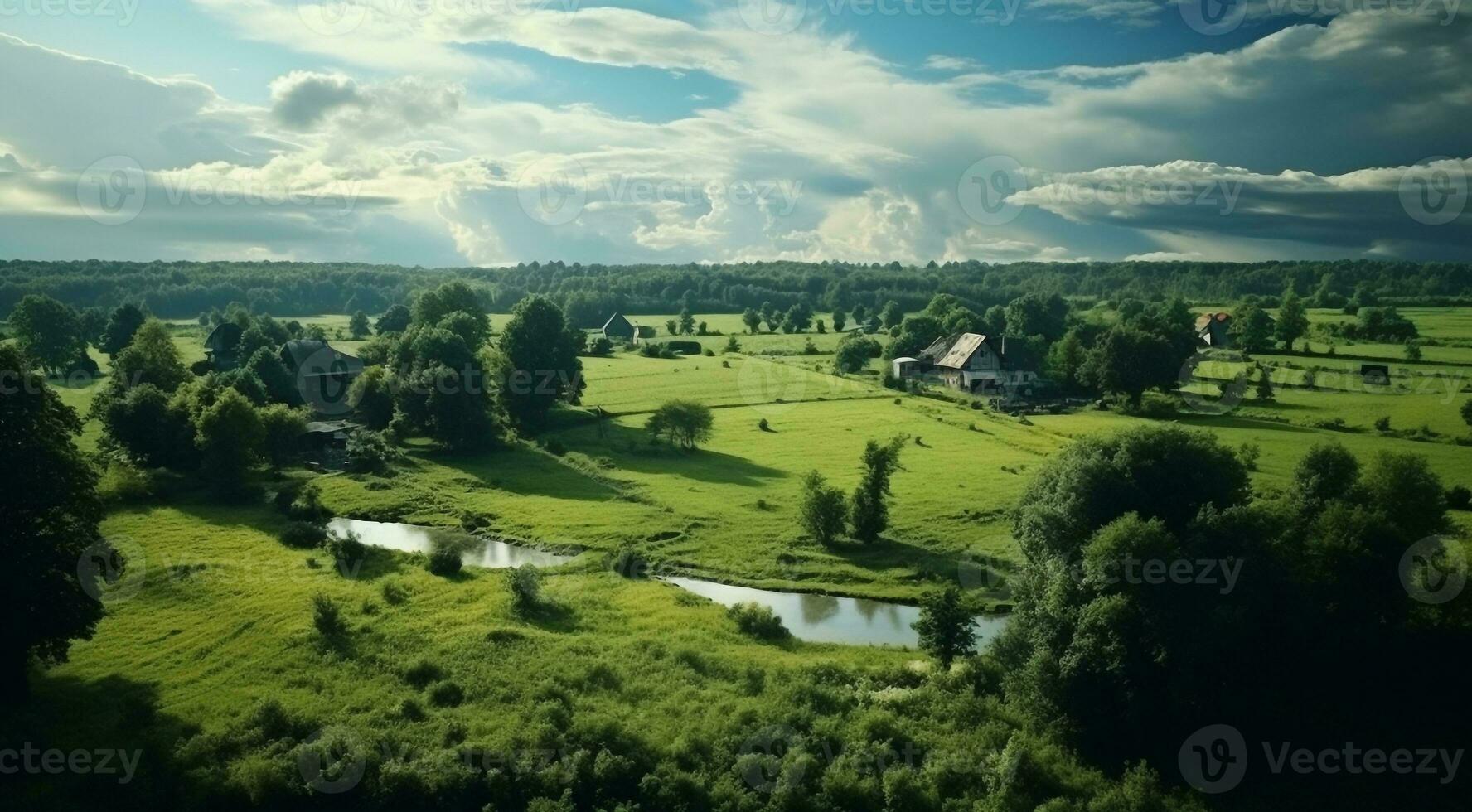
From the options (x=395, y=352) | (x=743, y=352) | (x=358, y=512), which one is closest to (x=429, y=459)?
(x=358, y=512)

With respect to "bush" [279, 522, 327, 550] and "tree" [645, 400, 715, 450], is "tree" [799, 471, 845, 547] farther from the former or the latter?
"bush" [279, 522, 327, 550]

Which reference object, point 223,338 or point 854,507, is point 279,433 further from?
point 854,507

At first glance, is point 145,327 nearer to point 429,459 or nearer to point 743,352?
point 429,459

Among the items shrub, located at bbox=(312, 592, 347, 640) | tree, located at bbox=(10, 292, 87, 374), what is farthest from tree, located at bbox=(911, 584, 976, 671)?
tree, located at bbox=(10, 292, 87, 374)

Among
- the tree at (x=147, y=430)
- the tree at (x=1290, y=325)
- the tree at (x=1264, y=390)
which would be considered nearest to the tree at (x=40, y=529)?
the tree at (x=147, y=430)

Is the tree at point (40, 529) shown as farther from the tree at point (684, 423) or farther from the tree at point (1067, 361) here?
the tree at point (1067, 361)
